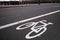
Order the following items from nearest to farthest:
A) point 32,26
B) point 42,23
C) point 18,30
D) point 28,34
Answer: point 28,34 → point 18,30 → point 32,26 → point 42,23

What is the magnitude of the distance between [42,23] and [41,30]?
304 millimetres

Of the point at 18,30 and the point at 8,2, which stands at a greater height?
the point at 8,2

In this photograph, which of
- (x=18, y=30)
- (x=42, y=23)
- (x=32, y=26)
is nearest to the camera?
(x=18, y=30)

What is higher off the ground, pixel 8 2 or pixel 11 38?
pixel 8 2

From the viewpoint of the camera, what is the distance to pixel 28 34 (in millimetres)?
1586

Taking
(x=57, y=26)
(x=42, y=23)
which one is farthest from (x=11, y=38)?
(x=57, y=26)

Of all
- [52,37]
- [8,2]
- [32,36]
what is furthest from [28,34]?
[8,2]

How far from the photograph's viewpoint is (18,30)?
169 centimetres

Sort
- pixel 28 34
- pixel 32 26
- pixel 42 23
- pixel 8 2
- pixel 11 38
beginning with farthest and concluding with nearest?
pixel 8 2, pixel 42 23, pixel 32 26, pixel 28 34, pixel 11 38

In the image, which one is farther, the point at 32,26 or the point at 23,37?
the point at 32,26

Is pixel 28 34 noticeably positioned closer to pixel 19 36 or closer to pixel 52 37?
pixel 19 36

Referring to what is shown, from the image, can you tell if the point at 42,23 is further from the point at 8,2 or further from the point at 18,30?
the point at 8,2

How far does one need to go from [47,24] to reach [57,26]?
0.19 m

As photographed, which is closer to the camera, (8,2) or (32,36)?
(32,36)
